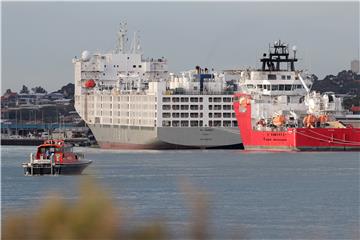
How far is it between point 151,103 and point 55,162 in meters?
30.7

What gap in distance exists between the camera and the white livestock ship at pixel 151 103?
63.5m

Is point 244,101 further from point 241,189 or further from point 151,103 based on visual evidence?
point 241,189

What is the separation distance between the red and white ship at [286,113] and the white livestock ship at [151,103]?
3.42m

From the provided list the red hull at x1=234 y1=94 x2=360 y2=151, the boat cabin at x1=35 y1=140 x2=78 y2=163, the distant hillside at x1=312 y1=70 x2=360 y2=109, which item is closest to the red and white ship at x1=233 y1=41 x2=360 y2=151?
the red hull at x1=234 y1=94 x2=360 y2=151

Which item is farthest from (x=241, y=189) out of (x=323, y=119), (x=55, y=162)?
(x=323, y=119)

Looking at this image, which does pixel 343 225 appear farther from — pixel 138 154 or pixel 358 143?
pixel 138 154

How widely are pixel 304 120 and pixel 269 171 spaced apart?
14670 mm

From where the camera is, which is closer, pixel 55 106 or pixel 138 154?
pixel 138 154

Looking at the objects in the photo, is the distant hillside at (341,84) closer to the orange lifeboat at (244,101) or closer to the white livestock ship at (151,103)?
the white livestock ship at (151,103)

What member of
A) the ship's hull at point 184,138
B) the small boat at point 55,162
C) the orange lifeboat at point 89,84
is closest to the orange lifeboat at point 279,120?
the ship's hull at point 184,138

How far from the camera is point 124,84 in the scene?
73375 millimetres

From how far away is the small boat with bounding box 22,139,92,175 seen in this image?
1410 inches

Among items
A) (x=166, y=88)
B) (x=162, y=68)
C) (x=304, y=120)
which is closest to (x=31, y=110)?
(x=162, y=68)

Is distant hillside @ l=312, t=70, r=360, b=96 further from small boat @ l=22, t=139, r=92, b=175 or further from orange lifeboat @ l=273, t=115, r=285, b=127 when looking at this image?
small boat @ l=22, t=139, r=92, b=175
